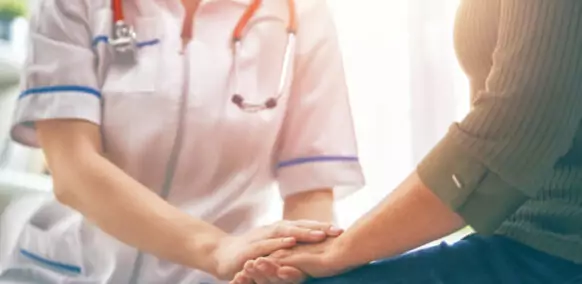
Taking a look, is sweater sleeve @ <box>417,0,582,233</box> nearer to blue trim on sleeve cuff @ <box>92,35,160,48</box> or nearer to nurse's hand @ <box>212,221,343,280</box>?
nurse's hand @ <box>212,221,343,280</box>

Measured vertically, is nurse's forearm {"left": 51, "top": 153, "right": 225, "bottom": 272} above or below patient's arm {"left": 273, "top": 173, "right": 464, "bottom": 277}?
below

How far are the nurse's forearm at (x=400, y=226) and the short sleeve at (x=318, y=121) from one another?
0.22 meters

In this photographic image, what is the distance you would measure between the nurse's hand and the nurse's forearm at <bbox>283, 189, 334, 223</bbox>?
10 centimetres

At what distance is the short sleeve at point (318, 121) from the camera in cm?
87

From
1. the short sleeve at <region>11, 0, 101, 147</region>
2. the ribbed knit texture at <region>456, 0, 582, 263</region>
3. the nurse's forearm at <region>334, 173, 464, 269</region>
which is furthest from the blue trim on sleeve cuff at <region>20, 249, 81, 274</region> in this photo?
the ribbed knit texture at <region>456, 0, 582, 263</region>

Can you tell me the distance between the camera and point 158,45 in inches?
33.1

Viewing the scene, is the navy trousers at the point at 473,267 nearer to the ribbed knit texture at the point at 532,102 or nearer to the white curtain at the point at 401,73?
the ribbed knit texture at the point at 532,102

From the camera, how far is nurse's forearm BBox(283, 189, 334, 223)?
2.84 feet

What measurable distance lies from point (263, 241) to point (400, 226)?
0.15m

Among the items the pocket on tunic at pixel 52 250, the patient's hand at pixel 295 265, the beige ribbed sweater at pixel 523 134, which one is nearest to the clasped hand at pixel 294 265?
the patient's hand at pixel 295 265

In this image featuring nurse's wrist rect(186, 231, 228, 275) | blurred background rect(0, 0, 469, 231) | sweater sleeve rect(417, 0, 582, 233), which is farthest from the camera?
blurred background rect(0, 0, 469, 231)

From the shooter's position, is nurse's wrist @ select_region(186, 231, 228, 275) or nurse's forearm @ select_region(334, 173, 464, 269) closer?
nurse's forearm @ select_region(334, 173, 464, 269)

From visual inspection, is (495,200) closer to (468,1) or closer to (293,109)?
(468,1)

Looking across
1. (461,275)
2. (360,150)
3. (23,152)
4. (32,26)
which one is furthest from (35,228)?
(461,275)
